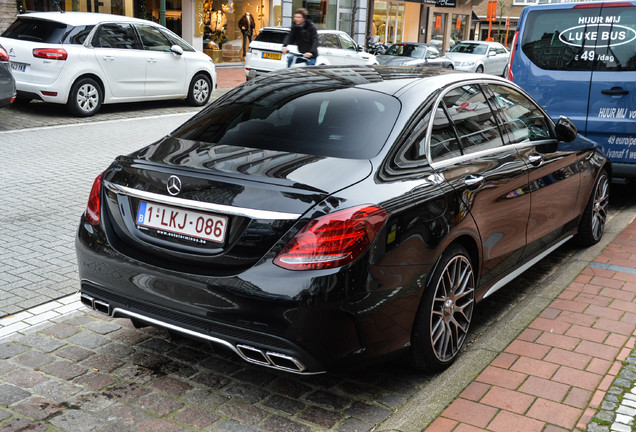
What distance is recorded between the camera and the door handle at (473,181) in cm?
406

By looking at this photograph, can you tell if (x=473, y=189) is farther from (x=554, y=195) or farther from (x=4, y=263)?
(x=4, y=263)

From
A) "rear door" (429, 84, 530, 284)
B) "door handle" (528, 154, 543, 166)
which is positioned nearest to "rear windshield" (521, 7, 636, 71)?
"door handle" (528, 154, 543, 166)

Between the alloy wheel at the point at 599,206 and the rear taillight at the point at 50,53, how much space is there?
8998 millimetres

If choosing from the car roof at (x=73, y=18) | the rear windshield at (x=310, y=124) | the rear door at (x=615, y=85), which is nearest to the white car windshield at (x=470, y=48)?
the car roof at (x=73, y=18)

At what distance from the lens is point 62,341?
165 inches

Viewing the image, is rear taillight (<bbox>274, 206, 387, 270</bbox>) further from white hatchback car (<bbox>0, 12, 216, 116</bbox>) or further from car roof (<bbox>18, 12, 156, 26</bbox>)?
car roof (<bbox>18, 12, 156, 26</bbox>)

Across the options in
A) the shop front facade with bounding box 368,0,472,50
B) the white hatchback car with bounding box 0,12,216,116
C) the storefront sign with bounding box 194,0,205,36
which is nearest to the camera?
the white hatchback car with bounding box 0,12,216,116

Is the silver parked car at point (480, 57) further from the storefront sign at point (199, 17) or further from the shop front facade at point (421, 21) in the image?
the storefront sign at point (199, 17)

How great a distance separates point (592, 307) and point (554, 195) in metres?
0.83

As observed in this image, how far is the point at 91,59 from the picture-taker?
41.5ft

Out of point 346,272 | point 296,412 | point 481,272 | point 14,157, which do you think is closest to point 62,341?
point 296,412

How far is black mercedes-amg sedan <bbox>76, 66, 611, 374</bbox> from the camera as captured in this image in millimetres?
3203

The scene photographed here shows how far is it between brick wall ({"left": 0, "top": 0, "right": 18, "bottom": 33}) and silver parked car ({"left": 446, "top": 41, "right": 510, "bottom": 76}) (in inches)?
634

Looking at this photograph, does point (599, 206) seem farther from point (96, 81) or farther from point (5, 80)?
point (96, 81)
